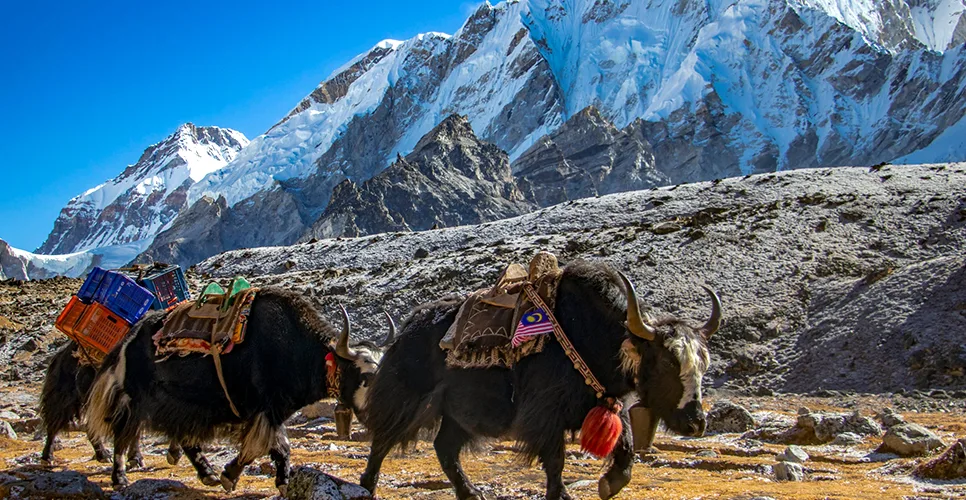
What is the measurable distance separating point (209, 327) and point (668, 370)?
12.0 feet

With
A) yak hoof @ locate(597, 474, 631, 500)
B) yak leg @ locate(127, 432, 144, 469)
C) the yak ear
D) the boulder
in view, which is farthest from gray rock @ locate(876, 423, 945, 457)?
yak leg @ locate(127, 432, 144, 469)

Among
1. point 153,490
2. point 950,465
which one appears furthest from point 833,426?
point 153,490

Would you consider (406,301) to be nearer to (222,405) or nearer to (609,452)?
(222,405)

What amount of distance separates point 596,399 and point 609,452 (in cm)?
36

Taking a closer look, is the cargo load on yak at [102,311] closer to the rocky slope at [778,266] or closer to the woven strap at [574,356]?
the woven strap at [574,356]

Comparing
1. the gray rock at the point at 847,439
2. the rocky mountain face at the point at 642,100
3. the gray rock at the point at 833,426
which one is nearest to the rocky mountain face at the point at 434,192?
the rocky mountain face at the point at 642,100

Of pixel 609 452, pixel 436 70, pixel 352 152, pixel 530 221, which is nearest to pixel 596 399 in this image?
pixel 609 452

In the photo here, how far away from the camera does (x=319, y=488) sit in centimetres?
468

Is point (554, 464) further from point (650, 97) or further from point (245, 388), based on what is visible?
point (650, 97)

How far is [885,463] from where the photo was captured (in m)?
6.72

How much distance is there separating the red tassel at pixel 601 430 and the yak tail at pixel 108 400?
389 cm

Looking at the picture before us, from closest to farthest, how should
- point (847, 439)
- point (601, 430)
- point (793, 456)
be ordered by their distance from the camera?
point (601, 430) < point (793, 456) < point (847, 439)

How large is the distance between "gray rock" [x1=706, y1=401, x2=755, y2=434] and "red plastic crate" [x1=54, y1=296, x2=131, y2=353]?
699cm

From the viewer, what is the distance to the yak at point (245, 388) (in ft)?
19.2
